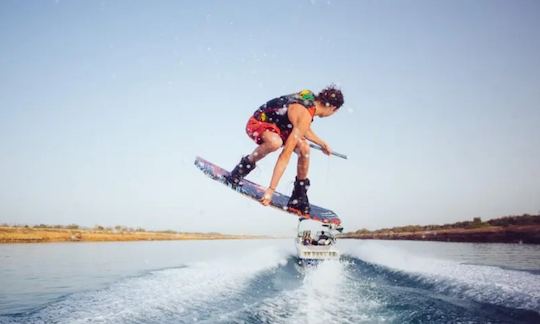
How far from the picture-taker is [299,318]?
8.17m

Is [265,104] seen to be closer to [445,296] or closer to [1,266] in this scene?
[445,296]

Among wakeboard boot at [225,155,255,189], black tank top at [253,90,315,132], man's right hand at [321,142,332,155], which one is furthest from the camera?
wakeboard boot at [225,155,255,189]

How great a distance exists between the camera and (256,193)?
5.53 meters

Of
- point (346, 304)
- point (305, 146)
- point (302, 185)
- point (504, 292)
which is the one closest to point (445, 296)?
point (504, 292)

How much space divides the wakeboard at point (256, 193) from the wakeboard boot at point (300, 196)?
38 centimetres

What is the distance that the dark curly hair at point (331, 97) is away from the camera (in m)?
3.98

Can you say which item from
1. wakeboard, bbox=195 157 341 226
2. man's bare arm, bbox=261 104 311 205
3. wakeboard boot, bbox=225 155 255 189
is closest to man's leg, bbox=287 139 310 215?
wakeboard, bbox=195 157 341 226

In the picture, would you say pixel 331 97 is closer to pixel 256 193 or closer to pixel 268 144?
pixel 268 144

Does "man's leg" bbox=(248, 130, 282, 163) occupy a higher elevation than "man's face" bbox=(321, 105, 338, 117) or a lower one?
lower

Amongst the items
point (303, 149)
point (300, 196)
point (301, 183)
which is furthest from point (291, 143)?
point (300, 196)

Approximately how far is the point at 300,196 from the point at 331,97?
159cm

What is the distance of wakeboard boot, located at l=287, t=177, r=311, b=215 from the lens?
468 cm

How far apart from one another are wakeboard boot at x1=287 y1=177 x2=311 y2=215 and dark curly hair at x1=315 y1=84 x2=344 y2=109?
124cm

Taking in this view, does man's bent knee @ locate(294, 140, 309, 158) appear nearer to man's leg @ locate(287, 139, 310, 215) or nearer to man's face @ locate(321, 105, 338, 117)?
man's leg @ locate(287, 139, 310, 215)
